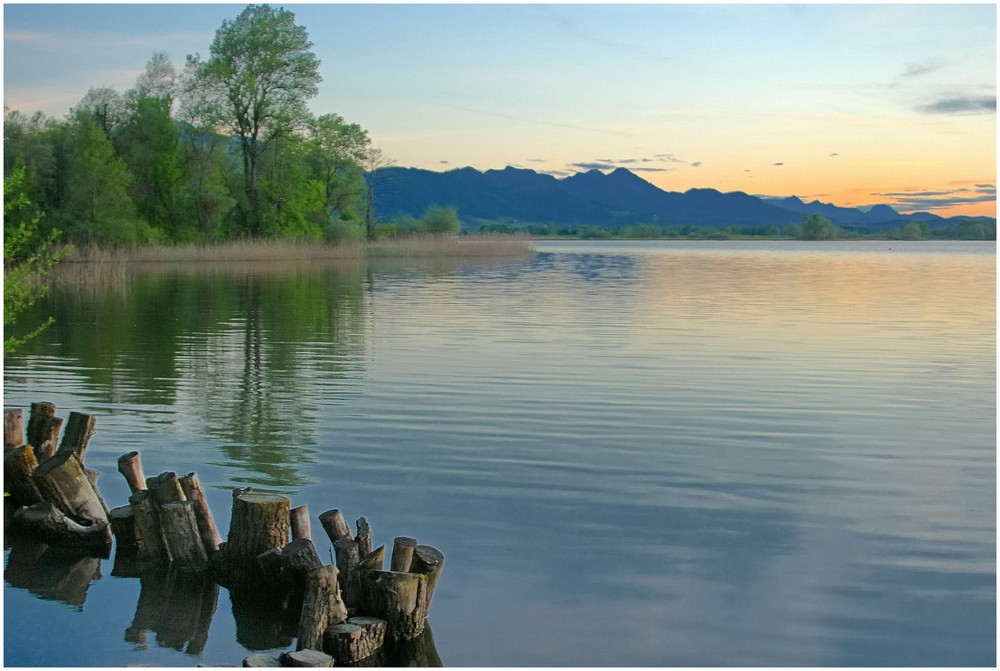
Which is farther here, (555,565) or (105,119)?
(105,119)

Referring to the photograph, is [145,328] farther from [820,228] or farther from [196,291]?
[820,228]

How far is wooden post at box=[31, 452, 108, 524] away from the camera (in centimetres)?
892

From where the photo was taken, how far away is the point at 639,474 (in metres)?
10.8

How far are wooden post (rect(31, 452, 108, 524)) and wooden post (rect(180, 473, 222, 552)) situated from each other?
1.08m

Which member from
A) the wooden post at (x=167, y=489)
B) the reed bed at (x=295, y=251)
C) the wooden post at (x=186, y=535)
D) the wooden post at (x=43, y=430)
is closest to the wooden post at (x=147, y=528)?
the wooden post at (x=167, y=489)

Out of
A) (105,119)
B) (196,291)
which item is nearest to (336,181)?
(105,119)

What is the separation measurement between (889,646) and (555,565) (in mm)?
2439

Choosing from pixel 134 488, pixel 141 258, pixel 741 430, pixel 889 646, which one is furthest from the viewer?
pixel 141 258

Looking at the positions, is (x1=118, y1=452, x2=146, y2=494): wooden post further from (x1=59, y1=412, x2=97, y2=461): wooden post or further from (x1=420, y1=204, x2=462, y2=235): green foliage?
(x1=420, y1=204, x2=462, y2=235): green foliage

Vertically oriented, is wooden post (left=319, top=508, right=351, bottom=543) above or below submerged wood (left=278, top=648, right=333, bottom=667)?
above

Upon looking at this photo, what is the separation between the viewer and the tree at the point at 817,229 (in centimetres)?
16712

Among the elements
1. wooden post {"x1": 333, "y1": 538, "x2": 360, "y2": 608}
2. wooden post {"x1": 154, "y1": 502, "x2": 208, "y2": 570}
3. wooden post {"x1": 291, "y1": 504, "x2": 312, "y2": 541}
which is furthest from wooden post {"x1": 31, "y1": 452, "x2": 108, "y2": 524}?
wooden post {"x1": 333, "y1": 538, "x2": 360, "y2": 608}

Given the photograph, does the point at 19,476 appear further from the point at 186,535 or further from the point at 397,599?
the point at 397,599

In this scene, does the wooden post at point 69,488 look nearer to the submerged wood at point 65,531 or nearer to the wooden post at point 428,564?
the submerged wood at point 65,531
